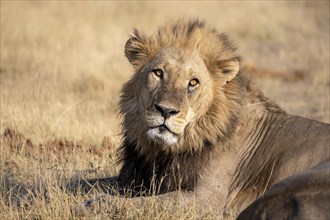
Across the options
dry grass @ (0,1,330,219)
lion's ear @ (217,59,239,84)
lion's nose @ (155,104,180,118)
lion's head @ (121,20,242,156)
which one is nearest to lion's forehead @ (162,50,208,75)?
lion's head @ (121,20,242,156)

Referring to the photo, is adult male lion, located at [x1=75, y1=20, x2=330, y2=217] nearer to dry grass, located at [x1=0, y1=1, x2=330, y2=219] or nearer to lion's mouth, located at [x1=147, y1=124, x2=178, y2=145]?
lion's mouth, located at [x1=147, y1=124, x2=178, y2=145]

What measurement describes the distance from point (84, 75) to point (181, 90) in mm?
6286

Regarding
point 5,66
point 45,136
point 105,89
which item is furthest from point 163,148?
point 5,66

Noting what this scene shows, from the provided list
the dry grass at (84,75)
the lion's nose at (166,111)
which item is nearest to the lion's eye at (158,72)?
the lion's nose at (166,111)

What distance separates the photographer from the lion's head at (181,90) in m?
5.53

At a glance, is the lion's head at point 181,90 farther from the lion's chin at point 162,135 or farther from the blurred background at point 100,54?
the blurred background at point 100,54

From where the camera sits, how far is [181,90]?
5625mm

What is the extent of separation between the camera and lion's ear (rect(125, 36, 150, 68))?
6004 mm

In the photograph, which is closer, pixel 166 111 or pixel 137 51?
pixel 166 111

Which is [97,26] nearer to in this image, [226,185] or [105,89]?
[105,89]

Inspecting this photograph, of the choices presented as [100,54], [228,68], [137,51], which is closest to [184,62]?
[228,68]

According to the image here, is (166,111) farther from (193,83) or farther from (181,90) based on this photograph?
(193,83)

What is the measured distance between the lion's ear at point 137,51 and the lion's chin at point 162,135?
0.69m

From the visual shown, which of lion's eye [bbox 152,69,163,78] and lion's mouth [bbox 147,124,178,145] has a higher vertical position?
lion's eye [bbox 152,69,163,78]
